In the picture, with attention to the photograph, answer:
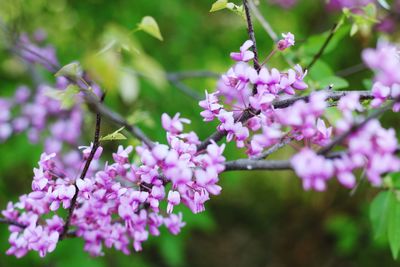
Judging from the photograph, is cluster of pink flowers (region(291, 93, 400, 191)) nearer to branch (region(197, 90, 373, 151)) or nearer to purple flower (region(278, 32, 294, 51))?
branch (region(197, 90, 373, 151))

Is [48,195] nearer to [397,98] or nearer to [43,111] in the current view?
[397,98]

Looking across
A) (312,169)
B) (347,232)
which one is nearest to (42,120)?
(312,169)

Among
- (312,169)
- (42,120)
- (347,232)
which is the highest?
(42,120)

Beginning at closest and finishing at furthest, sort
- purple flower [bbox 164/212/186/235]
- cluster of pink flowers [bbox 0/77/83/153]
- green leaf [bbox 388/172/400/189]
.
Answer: purple flower [bbox 164/212/186/235]
green leaf [bbox 388/172/400/189]
cluster of pink flowers [bbox 0/77/83/153]

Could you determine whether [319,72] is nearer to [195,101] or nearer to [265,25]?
[265,25]

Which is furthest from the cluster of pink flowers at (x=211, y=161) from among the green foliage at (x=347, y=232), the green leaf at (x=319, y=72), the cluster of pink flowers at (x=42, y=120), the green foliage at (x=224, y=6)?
the green foliage at (x=347, y=232)

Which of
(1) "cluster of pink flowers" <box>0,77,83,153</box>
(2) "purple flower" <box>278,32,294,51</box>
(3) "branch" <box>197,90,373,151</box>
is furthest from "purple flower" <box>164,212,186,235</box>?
(1) "cluster of pink flowers" <box>0,77,83,153</box>
